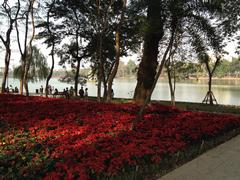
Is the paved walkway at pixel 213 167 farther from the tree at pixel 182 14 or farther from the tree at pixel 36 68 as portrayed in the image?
the tree at pixel 36 68

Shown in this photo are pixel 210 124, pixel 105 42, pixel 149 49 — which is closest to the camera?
pixel 210 124

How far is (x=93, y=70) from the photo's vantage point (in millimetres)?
28609

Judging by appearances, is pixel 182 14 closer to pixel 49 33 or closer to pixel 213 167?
pixel 213 167

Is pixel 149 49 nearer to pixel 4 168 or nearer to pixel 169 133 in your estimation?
pixel 169 133

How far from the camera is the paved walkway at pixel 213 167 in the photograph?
5203mm

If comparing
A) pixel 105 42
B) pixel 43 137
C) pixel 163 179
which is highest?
pixel 105 42

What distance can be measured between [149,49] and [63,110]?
5484 millimetres

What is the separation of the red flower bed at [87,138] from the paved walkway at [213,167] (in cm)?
54

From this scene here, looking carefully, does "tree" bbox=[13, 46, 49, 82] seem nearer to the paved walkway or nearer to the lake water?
the lake water

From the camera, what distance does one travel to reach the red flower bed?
5117mm

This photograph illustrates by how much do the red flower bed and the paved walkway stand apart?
1.77 ft

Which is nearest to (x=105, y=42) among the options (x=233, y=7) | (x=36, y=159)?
(x=233, y=7)

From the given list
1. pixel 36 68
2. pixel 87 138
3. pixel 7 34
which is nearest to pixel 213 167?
pixel 87 138

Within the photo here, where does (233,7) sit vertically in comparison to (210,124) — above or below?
above
